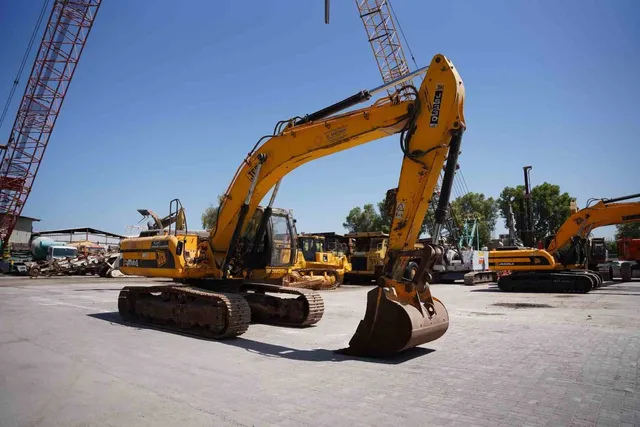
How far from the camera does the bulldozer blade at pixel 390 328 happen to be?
5.96 m

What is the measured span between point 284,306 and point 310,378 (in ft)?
13.8

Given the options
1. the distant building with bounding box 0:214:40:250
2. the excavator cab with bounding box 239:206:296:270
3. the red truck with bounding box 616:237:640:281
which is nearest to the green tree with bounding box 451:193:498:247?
the red truck with bounding box 616:237:640:281

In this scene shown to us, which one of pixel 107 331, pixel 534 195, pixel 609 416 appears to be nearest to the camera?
pixel 609 416

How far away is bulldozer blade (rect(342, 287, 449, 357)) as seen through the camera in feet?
19.5

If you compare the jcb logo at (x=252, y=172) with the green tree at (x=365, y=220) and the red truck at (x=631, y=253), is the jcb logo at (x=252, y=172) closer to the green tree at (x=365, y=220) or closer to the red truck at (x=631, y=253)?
the red truck at (x=631, y=253)

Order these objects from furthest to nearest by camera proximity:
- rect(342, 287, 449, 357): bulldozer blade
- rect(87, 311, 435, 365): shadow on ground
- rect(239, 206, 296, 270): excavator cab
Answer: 1. rect(239, 206, 296, 270): excavator cab
2. rect(87, 311, 435, 365): shadow on ground
3. rect(342, 287, 449, 357): bulldozer blade

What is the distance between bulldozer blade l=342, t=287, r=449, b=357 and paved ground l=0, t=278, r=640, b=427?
0.78 ft

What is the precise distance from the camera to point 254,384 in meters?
5.02

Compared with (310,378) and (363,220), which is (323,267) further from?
(363,220)

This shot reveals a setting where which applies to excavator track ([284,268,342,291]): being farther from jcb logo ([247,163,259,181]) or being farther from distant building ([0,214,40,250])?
distant building ([0,214,40,250])

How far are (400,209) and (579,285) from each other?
47.6ft

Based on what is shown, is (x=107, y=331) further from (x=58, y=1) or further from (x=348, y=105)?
(x=58, y=1)

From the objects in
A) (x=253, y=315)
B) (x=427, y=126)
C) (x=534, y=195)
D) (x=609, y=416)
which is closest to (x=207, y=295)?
(x=253, y=315)

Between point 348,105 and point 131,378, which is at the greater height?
point 348,105
